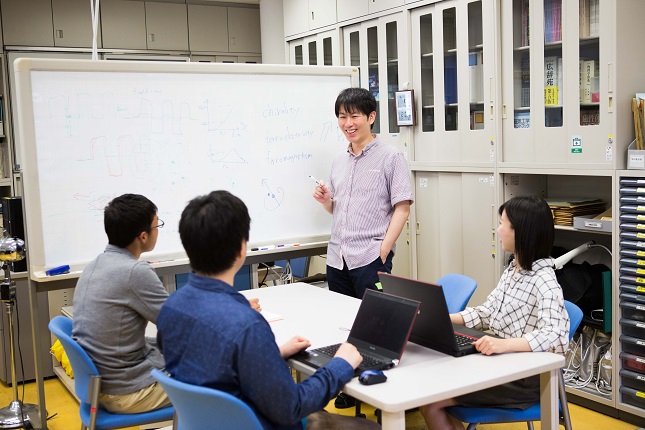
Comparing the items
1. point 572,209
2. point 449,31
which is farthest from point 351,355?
point 449,31

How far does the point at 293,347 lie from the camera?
7.06 feet

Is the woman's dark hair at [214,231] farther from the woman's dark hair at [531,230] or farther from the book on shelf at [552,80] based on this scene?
the book on shelf at [552,80]

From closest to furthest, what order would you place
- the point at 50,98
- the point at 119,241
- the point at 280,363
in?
the point at 280,363 → the point at 119,241 → the point at 50,98

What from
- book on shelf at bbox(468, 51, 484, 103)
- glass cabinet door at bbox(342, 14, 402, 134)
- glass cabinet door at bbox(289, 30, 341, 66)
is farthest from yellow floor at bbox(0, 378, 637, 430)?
glass cabinet door at bbox(289, 30, 341, 66)

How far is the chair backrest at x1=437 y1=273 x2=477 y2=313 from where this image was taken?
287 cm

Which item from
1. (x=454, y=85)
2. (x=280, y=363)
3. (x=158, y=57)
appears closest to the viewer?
(x=280, y=363)

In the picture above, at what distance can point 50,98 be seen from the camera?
124 inches

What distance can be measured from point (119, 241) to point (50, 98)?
104cm

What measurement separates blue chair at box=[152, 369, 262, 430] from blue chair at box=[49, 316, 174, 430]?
0.65 meters

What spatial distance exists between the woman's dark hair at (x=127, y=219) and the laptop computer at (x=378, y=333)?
0.75 m

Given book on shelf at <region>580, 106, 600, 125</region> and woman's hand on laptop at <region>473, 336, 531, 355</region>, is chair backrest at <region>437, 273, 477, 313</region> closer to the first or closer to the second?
woman's hand on laptop at <region>473, 336, 531, 355</region>

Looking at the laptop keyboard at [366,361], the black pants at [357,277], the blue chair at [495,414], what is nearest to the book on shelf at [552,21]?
the black pants at [357,277]

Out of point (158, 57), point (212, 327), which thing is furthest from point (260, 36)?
point (212, 327)

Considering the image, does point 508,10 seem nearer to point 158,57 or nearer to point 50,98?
point 50,98
